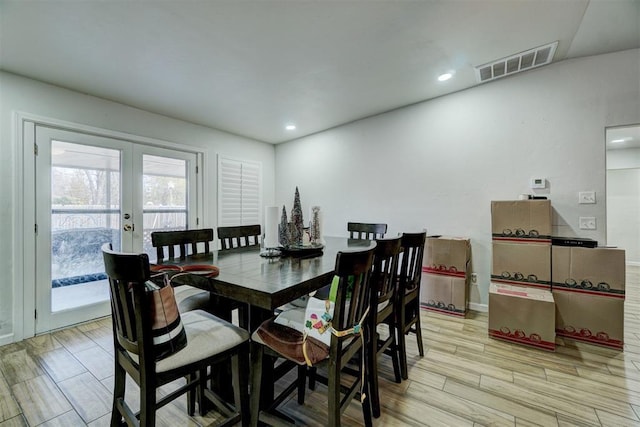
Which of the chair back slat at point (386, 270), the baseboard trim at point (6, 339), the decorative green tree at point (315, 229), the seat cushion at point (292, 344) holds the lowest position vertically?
the baseboard trim at point (6, 339)

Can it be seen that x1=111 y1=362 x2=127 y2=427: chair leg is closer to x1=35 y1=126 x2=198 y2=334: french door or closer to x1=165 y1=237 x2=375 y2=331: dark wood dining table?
x1=165 y1=237 x2=375 y2=331: dark wood dining table

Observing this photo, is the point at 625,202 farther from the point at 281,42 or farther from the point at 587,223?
the point at 281,42

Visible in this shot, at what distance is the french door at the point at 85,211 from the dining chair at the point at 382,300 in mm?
2197

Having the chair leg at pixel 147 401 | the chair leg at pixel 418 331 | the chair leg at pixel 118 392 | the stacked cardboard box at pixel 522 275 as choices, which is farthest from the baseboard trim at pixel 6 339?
the stacked cardboard box at pixel 522 275

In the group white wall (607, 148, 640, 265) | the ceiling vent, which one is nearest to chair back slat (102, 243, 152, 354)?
the ceiling vent

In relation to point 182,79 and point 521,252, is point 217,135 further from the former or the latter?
point 521,252

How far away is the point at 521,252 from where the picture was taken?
2529mm

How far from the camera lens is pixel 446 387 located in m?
1.78

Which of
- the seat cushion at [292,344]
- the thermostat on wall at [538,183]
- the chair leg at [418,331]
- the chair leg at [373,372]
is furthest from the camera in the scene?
the thermostat on wall at [538,183]

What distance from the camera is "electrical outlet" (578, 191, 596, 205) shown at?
2504 millimetres

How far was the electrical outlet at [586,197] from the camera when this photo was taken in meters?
2.50

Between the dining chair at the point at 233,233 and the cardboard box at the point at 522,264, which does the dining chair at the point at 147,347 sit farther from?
the cardboard box at the point at 522,264

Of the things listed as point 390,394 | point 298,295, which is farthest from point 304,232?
point 390,394

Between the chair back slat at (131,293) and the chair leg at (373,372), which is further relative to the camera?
the chair leg at (373,372)
